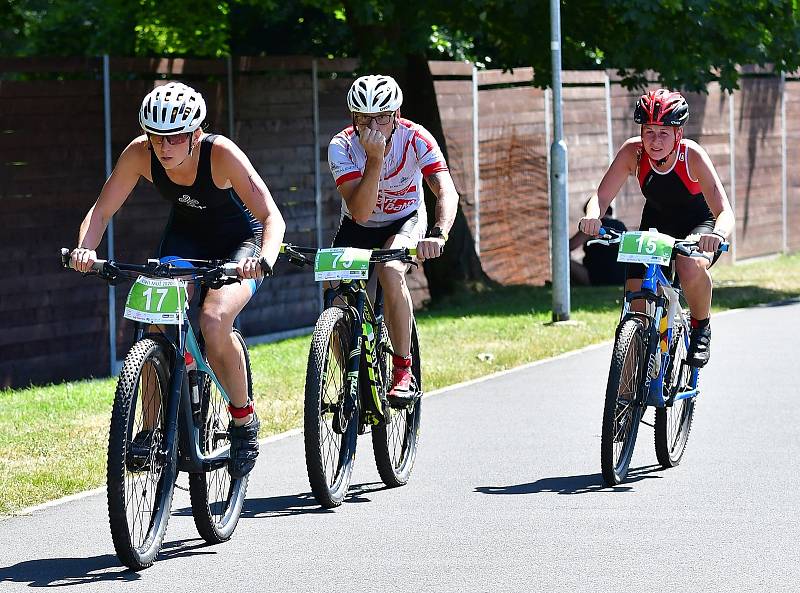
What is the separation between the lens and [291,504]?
8.13 metres

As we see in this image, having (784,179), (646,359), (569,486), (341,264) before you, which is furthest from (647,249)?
(784,179)

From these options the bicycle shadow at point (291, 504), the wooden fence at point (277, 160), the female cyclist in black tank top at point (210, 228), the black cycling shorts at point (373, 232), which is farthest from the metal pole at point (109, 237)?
the female cyclist in black tank top at point (210, 228)

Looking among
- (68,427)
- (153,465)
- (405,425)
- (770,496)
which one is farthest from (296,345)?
(153,465)

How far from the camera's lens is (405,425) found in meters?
8.89

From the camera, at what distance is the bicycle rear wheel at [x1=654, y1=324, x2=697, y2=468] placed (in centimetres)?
890

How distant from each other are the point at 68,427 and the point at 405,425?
8.51 feet

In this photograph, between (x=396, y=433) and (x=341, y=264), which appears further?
(x=396, y=433)

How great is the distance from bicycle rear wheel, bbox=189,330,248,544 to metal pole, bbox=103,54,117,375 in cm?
651

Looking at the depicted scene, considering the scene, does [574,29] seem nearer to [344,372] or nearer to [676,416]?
[676,416]

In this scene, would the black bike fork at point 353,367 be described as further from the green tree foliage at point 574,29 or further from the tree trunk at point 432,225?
the tree trunk at point 432,225

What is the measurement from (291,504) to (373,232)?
144 centimetres

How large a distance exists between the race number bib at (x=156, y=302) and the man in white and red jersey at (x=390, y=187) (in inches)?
67.4

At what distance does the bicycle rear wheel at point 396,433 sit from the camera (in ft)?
27.7

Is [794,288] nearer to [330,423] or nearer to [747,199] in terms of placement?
[747,199]
